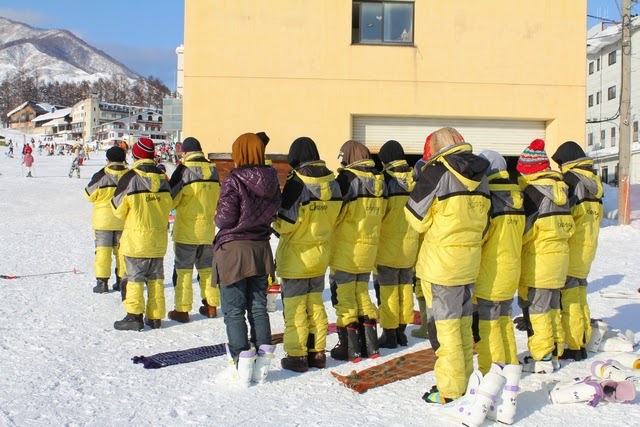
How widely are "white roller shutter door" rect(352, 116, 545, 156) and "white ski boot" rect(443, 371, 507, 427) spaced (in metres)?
12.9

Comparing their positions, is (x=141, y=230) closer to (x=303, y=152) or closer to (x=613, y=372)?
(x=303, y=152)

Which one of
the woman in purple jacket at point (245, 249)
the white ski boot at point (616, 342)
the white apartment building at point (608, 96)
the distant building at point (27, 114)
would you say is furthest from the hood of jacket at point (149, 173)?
the distant building at point (27, 114)

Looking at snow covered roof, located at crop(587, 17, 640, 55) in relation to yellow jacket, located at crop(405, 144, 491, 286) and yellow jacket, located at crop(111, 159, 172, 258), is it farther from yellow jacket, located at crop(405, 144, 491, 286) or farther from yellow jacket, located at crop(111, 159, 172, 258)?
yellow jacket, located at crop(405, 144, 491, 286)

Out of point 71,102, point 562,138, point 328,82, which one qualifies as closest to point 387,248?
point 328,82

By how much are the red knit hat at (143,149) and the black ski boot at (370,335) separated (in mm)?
2916

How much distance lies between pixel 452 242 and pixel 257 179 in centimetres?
160

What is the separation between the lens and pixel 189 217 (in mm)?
7055

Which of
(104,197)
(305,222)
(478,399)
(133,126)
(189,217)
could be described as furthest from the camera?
(133,126)

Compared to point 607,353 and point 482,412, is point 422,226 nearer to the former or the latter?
point 482,412

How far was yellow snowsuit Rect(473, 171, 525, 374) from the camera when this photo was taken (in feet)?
16.0

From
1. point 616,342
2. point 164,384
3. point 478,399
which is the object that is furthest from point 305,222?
point 616,342

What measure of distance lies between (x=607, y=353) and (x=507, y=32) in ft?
41.2

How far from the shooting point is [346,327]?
569cm

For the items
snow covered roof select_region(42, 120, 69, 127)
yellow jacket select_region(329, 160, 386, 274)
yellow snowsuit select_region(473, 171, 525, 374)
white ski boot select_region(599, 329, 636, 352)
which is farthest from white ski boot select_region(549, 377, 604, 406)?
snow covered roof select_region(42, 120, 69, 127)
